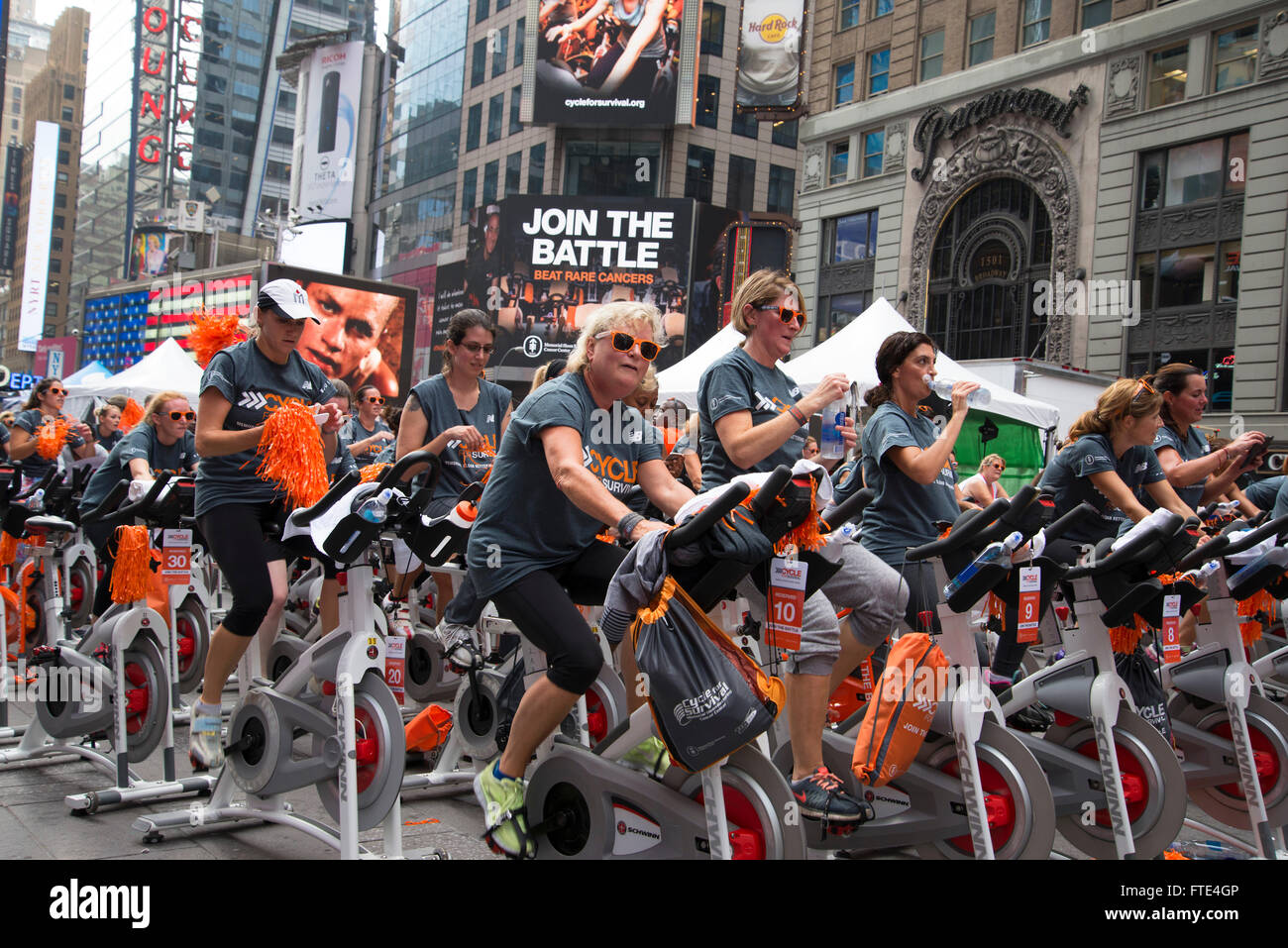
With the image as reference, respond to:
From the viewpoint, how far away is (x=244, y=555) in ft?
14.0

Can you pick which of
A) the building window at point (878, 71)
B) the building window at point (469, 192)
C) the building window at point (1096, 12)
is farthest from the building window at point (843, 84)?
the building window at point (469, 192)

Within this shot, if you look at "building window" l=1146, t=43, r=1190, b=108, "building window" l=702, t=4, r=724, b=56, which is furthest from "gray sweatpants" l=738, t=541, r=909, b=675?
"building window" l=702, t=4, r=724, b=56

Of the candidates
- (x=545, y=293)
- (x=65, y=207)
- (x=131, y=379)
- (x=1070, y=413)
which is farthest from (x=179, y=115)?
(x=1070, y=413)

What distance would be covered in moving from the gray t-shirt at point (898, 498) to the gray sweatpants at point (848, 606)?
9.8 inches

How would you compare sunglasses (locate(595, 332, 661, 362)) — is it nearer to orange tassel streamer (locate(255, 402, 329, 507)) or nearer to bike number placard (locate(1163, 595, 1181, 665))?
orange tassel streamer (locate(255, 402, 329, 507))

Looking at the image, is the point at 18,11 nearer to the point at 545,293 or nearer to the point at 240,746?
the point at 545,293

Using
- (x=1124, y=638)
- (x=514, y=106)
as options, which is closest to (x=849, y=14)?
(x=514, y=106)

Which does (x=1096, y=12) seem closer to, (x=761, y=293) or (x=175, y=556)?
(x=761, y=293)

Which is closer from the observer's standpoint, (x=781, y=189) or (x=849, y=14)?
(x=849, y=14)

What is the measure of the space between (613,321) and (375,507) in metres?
1.00

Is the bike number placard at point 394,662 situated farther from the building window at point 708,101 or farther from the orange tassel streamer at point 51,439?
the building window at point 708,101

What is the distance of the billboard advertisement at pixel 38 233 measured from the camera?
304 ft

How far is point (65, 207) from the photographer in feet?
440

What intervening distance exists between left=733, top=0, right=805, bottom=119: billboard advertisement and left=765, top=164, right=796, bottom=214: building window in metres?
19.2
